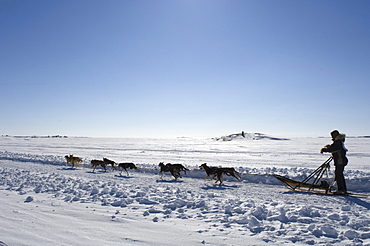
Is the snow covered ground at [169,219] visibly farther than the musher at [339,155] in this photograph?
No

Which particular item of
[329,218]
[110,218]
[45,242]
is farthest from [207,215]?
[45,242]

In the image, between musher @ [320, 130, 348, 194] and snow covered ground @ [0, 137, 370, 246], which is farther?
musher @ [320, 130, 348, 194]

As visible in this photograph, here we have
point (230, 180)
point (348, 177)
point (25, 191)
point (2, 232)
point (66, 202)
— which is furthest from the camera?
point (230, 180)

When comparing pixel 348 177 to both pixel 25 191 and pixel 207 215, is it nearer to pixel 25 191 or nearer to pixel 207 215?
pixel 207 215

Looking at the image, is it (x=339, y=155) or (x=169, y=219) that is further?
(x=339, y=155)

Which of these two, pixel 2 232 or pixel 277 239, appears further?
pixel 2 232

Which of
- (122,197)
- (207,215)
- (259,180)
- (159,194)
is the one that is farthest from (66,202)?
(259,180)

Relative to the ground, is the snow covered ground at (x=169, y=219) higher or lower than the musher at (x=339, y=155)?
lower

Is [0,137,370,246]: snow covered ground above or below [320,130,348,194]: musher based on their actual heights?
below

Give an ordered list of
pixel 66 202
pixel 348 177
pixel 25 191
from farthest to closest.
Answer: pixel 348 177 < pixel 25 191 < pixel 66 202

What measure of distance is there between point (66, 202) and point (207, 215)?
354 centimetres

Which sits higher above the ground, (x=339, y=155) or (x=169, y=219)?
(x=339, y=155)

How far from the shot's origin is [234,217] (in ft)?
15.8

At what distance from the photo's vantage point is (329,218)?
15.6 feet
